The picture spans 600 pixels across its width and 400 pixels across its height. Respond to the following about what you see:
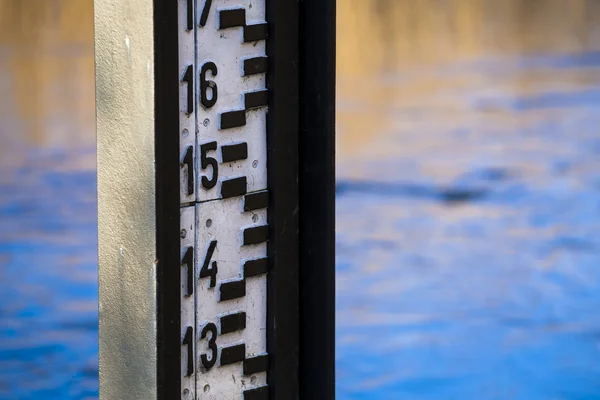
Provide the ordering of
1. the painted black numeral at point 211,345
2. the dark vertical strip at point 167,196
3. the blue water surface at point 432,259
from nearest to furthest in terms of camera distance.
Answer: the dark vertical strip at point 167,196, the painted black numeral at point 211,345, the blue water surface at point 432,259

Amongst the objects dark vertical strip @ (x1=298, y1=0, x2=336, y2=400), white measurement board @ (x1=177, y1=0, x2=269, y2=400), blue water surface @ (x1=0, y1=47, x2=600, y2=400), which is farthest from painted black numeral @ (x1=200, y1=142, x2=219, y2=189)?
blue water surface @ (x1=0, y1=47, x2=600, y2=400)

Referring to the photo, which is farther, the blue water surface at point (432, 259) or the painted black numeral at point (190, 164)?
the blue water surface at point (432, 259)

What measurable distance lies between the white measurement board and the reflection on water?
268 centimetres

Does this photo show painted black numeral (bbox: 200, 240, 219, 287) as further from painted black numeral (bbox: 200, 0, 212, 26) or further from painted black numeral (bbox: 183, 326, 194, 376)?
painted black numeral (bbox: 200, 0, 212, 26)

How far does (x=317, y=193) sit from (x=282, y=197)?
5cm

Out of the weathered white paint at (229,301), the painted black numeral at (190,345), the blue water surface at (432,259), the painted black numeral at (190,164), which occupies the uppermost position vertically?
the blue water surface at (432,259)

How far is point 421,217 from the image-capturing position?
5.92 metres

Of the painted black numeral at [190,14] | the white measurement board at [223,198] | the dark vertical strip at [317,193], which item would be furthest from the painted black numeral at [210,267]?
the painted black numeral at [190,14]

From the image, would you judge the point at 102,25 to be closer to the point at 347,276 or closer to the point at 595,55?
the point at 347,276

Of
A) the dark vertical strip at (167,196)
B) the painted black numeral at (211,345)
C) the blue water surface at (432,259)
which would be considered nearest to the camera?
the dark vertical strip at (167,196)

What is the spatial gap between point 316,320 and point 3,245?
4171 mm

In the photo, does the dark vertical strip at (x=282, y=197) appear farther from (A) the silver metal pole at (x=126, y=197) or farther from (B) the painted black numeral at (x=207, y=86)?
(A) the silver metal pole at (x=126, y=197)

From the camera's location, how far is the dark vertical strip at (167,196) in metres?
1.47

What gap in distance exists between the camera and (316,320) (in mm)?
1632
